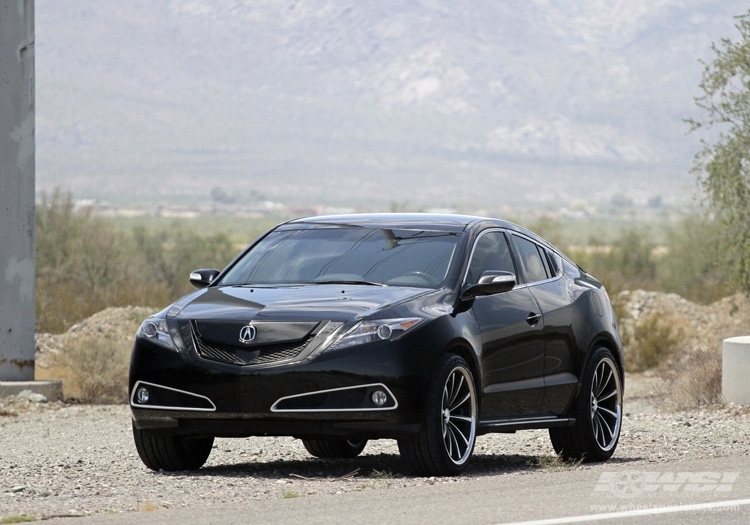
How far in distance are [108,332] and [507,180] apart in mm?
134853

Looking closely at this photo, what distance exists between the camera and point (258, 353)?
31.6 feet

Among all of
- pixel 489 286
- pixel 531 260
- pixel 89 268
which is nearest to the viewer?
pixel 489 286

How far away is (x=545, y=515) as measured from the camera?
26.3 ft

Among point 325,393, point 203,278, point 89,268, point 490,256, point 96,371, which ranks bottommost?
point 96,371

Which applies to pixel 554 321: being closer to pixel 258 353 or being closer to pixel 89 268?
pixel 258 353

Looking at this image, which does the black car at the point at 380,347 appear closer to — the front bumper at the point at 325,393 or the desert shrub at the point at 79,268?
the front bumper at the point at 325,393

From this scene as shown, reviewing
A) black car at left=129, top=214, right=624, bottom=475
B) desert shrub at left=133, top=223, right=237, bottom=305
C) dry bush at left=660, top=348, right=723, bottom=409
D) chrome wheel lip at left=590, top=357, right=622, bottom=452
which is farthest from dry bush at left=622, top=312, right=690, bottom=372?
black car at left=129, top=214, right=624, bottom=475

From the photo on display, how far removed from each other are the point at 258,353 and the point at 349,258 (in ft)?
4.77

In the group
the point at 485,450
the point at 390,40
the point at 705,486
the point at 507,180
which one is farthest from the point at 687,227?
the point at 390,40

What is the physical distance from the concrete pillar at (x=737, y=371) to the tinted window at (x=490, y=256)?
652 centimetres

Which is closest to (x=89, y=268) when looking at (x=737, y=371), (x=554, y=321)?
(x=737, y=371)

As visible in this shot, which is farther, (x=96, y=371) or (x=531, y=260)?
(x=96, y=371)

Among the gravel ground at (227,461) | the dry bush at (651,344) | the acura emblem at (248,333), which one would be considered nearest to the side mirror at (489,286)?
the gravel ground at (227,461)

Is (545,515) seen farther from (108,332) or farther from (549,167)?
(549,167)
